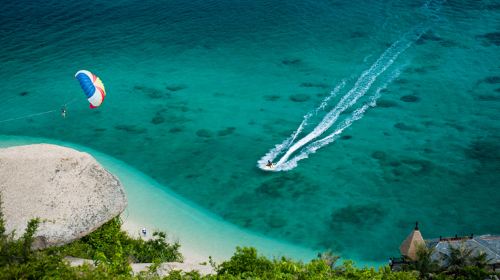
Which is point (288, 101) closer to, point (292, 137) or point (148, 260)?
point (292, 137)

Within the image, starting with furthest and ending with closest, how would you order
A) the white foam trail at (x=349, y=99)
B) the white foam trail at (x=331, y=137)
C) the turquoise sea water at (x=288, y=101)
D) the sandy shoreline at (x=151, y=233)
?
the white foam trail at (x=349, y=99) < the white foam trail at (x=331, y=137) < the turquoise sea water at (x=288, y=101) < the sandy shoreline at (x=151, y=233)

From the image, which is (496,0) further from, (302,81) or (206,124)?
(206,124)

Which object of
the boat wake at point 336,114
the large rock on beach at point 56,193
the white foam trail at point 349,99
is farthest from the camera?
the white foam trail at point 349,99

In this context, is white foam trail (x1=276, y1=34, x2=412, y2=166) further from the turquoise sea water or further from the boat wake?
the turquoise sea water

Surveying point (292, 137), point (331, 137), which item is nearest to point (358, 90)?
point (331, 137)

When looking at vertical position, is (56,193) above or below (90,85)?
below

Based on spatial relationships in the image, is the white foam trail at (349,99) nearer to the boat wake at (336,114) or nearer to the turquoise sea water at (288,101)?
the boat wake at (336,114)

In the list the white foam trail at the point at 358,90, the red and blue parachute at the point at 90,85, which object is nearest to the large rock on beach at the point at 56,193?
the red and blue parachute at the point at 90,85

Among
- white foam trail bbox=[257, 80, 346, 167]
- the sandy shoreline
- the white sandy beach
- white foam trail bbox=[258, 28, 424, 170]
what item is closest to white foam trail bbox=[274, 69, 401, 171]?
white foam trail bbox=[258, 28, 424, 170]
